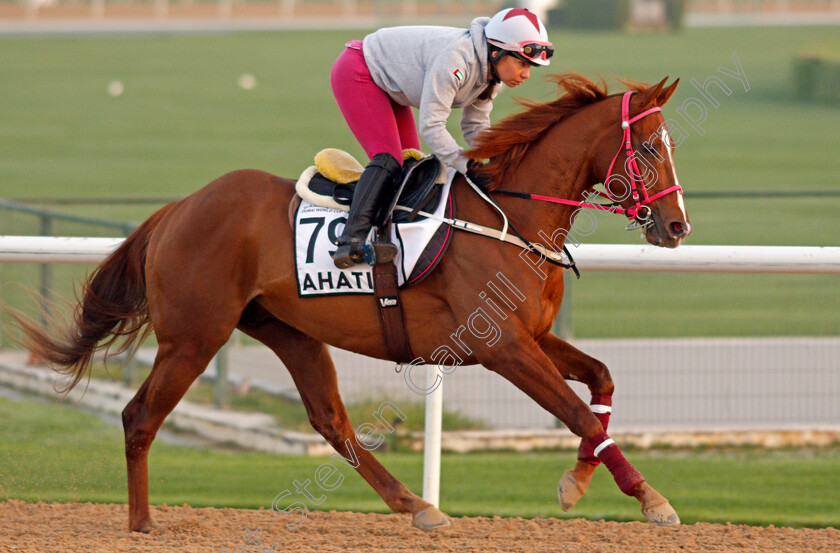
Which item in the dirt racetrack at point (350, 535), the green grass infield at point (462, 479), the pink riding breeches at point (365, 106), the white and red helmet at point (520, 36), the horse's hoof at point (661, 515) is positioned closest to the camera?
the horse's hoof at point (661, 515)

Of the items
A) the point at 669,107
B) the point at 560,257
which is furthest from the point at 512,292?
the point at 669,107

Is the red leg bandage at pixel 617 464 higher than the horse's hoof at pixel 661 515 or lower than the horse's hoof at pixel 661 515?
higher

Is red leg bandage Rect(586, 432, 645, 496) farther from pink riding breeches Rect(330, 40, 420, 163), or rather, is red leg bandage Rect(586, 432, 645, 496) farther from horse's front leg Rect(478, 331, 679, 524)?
pink riding breeches Rect(330, 40, 420, 163)

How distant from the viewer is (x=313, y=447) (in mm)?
6086

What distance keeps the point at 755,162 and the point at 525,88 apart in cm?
564

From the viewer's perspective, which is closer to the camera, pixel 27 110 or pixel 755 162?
pixel 755 162

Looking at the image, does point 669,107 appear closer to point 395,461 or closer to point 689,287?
point 689,287

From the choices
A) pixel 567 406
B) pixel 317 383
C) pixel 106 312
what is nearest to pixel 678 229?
pixel 567 406

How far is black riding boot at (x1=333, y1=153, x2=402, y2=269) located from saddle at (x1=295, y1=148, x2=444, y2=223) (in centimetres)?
6

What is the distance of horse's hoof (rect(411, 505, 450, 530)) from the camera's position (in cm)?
421

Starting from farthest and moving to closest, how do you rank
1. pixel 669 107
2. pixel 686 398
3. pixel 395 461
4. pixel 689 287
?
pixel 669 107 < pixel 689 287 < pixel 686 398 < pixel 395 461

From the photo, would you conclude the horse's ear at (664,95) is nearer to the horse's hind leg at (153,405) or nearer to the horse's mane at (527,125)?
the horse's mane at (527,125)

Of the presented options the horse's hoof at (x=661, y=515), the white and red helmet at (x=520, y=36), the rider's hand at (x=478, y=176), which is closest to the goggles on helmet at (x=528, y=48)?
the white and red helmet at (x=520, y=36)

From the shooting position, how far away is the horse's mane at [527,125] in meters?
3.96
